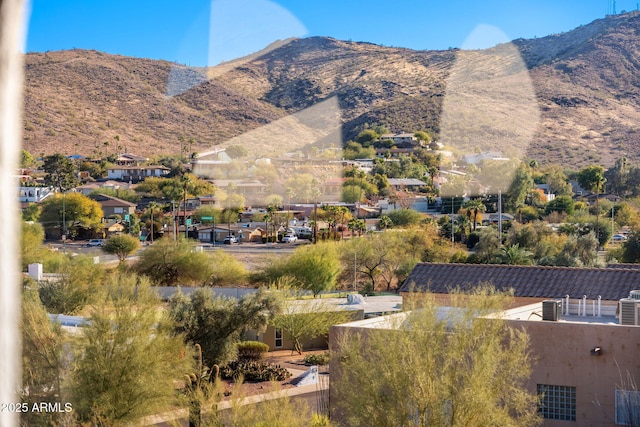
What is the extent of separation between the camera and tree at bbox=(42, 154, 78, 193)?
211 ft

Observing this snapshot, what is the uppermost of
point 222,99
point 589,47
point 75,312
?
point 589,47

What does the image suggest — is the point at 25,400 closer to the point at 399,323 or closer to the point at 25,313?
the point at 25,313

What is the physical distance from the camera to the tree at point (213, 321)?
21.0 meters

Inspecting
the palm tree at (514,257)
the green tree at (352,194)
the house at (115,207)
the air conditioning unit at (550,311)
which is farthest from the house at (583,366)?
the green tree at (352,194)

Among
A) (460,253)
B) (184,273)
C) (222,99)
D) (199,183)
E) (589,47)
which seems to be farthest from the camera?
(589,47)

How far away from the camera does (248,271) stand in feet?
127

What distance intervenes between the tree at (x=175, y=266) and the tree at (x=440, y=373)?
25.9 m

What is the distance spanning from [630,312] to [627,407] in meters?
1.86

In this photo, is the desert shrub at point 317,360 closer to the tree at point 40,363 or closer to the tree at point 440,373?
the tree at point 40,363

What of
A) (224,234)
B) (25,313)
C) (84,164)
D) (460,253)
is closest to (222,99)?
(84,164)

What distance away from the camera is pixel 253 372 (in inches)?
813

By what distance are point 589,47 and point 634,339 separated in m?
131

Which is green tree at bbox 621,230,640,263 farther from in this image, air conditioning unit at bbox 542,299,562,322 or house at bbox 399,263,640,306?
air conditioning unit at bbox 542,299,562,322

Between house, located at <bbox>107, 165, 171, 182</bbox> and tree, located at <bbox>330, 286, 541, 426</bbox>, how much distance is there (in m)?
68.2
